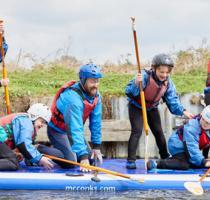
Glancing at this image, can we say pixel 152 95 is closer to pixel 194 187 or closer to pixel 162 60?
pixel 162 60

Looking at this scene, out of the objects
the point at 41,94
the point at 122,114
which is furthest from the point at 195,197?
the point at 41,94

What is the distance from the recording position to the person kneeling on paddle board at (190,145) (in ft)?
29.3

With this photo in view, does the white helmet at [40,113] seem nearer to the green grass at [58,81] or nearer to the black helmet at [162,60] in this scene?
the black helmet at [162,60]

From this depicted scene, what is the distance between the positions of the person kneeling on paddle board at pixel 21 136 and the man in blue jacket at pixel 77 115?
1.01 feet

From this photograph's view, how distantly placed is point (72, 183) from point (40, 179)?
0.41 metres

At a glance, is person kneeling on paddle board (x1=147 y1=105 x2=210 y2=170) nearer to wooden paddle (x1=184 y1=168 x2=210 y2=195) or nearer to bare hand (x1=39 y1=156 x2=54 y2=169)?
wooden paddle (x1=184 y1=168 x2=210 y2=195)

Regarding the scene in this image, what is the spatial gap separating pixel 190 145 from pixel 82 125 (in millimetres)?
1418

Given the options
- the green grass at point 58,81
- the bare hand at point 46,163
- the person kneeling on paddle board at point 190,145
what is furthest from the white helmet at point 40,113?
the green grass at point 58,81

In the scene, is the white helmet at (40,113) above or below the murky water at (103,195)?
above

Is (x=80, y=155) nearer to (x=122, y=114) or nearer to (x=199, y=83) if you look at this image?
(x=122, y=114)

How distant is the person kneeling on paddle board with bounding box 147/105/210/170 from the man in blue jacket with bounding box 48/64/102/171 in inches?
37.2

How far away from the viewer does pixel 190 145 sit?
8945 mm

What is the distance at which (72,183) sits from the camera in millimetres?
8562

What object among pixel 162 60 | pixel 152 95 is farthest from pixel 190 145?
pixel 162 60
